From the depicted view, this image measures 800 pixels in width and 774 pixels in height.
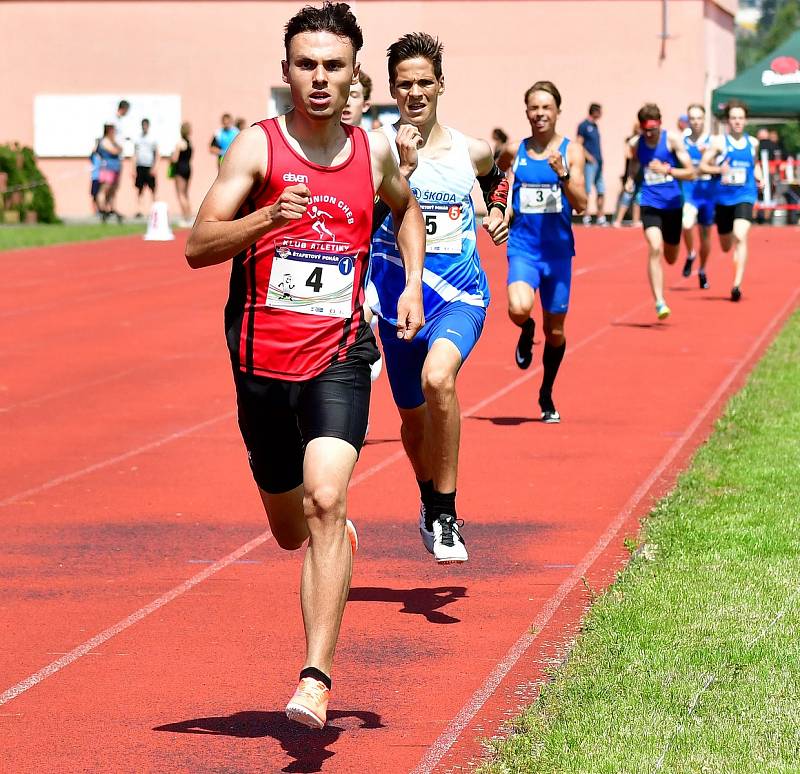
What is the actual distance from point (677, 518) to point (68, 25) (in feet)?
117

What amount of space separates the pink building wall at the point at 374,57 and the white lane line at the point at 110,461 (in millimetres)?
28255

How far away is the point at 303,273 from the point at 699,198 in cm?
1529

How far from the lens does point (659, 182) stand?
16.9 meters

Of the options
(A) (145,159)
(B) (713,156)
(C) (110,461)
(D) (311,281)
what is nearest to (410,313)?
(D) (311,281)

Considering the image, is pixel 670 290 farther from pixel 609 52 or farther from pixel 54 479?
pixel 609 52

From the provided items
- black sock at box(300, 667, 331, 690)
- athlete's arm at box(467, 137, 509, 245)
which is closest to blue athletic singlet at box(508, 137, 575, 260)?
athlete's arm at box(467, 137, 509, 245)

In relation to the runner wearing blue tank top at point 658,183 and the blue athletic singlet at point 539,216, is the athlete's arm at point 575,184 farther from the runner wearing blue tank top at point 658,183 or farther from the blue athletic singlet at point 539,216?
the runner wearing blue tank top at point 658,183

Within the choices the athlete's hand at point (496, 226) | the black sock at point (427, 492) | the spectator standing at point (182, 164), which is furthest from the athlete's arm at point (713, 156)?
the spectator standing at point (182, 164)

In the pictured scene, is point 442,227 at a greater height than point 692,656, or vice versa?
point 442,227

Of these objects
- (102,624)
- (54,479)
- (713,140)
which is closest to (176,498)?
(54,479)

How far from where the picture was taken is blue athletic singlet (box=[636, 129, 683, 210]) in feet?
55.2

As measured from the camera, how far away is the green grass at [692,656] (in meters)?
4.68

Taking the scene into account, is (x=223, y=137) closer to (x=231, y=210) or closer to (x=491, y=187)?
(x=491, y=187)

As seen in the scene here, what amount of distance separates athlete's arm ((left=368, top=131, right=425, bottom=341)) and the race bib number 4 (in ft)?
1.12
